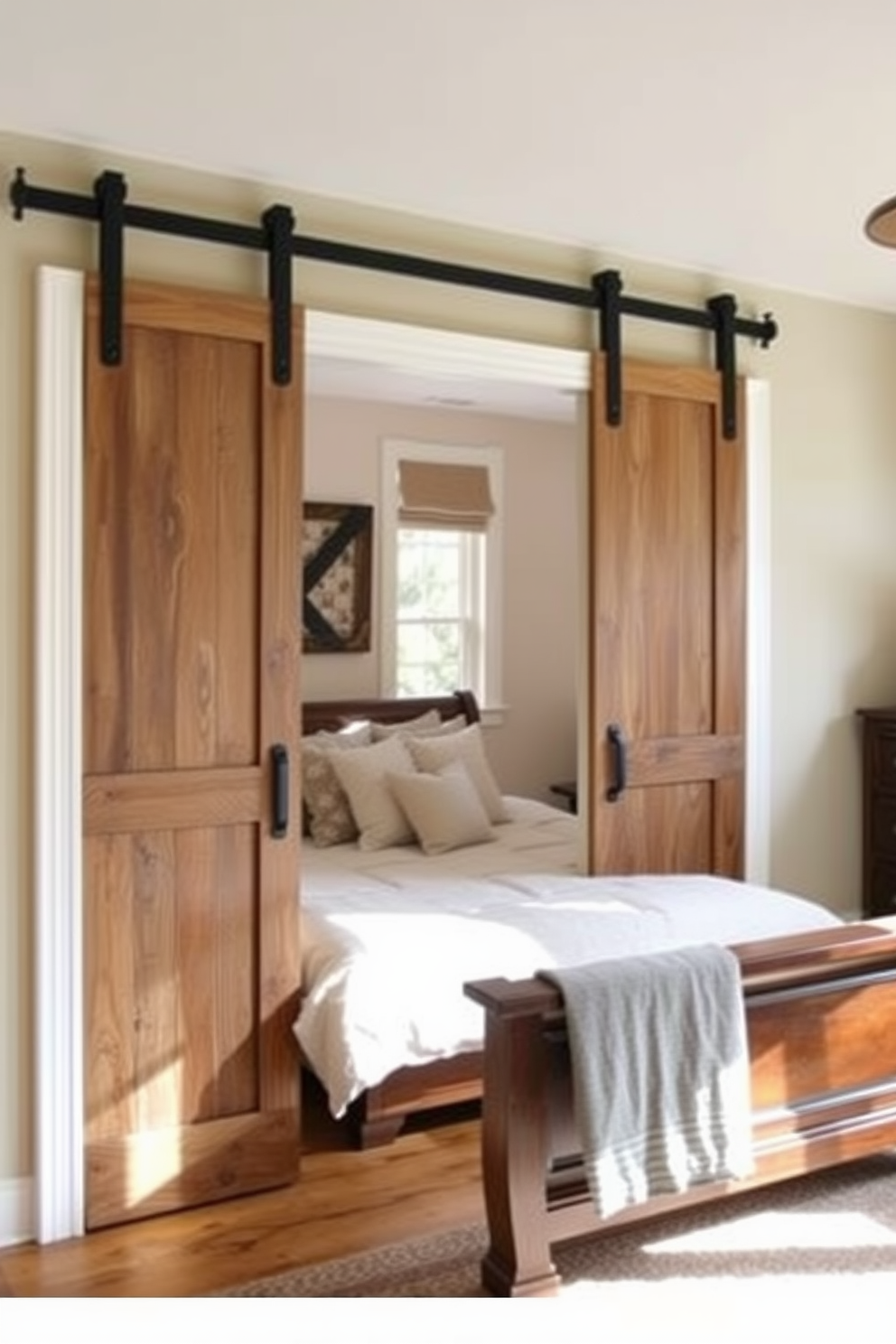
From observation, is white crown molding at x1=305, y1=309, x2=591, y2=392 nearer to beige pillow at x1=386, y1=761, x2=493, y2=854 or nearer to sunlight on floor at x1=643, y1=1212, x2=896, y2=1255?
beige pillow at x1=386, y1=761, x2=493, y2=854

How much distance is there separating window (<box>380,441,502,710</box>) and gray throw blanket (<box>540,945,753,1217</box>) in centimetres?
340

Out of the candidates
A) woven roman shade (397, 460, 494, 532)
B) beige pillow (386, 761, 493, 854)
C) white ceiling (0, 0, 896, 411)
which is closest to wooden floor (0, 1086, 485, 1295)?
beige pillow (386, 761, 493, 854)

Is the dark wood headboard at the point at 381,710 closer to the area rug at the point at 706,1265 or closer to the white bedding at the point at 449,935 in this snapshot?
the white bedding at the point at 449,935

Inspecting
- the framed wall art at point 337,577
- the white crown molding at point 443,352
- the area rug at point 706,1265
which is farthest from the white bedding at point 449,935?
the framed wall art at point 337,577

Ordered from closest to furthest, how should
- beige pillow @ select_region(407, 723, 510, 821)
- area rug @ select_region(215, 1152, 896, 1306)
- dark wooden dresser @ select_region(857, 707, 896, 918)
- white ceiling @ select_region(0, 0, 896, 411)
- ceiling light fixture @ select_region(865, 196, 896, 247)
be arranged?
1. ceiling light fixture @ select_region(865, 196, 896, 247)
2. white ceiling @ select_region(0, 0, 896, 411)
3. area rug @ select_region(215, 1152, 896, 1306)
4. dark wooden dresser @ select_region(857, 707, 896, 918)
5. beige pillow @ select_region(407, 723, 510, 821)

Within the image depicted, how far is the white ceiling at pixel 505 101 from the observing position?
2.28m

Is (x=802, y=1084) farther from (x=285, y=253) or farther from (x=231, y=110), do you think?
(x=231, y=110)

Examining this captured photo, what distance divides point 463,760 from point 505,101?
2.71 metres

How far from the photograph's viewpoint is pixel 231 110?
2.69m

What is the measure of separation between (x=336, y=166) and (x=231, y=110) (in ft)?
1.28

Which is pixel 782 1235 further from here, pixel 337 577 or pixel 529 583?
pixel 529 583

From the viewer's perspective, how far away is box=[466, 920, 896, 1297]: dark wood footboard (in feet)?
7.67

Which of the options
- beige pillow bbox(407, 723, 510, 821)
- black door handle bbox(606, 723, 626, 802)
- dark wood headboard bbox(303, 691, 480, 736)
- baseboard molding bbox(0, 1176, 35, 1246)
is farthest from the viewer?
dark wood headboard bbox(303, 691, 480, 736)

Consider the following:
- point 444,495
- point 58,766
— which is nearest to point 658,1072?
point 58,766
